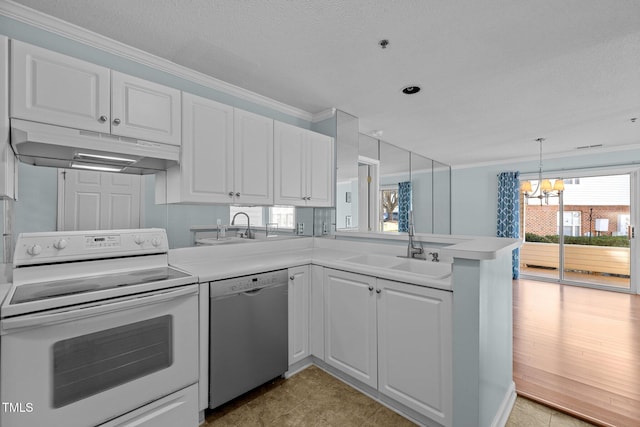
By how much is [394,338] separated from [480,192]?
18.4 ft

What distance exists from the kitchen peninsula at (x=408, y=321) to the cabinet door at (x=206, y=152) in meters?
0.50

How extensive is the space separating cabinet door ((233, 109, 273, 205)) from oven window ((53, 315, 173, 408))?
109cm

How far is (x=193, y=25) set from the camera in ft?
5.83

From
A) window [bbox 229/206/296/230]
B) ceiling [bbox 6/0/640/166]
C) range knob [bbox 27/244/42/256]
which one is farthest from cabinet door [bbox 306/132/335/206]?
range knob [bbox 27/244/42/256]

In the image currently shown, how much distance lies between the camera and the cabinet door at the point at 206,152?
77.5 inches

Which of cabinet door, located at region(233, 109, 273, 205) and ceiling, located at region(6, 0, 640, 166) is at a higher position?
ceiling, located at region(6, 0, 640, 166)

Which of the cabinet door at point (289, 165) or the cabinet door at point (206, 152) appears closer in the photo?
the cabinet door at point (206, 152)

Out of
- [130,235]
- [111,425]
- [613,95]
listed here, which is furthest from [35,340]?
[613,95]

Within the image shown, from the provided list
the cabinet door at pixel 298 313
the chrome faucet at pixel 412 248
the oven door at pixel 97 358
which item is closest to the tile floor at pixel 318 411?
the cabinet door at pixel 298 313

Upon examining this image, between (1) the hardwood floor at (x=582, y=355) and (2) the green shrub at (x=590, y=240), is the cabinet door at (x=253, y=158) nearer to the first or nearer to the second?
(1) the hardwood floor at (x=582, y=355)

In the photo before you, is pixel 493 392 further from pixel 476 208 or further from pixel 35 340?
pixel 476 208

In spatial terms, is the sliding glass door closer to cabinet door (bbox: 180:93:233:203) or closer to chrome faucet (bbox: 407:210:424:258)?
chrome faucet (bbox: 407:210:424:258)

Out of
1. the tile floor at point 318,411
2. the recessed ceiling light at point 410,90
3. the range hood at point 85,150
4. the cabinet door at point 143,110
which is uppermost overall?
the recessed ceiling light at point 410,90

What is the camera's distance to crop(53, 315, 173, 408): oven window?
124cm
